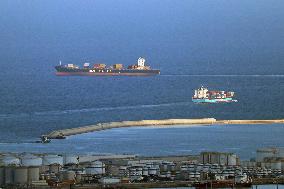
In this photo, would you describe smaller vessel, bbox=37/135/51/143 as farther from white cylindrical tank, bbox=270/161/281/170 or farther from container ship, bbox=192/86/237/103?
container ship, bbox=192/86/237/103

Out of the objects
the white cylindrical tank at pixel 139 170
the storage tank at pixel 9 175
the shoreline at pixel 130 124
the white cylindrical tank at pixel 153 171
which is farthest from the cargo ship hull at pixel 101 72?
the storage tank at pixel 9 175

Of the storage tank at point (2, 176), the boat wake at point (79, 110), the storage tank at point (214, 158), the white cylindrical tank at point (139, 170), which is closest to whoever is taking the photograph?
the storage tank at point (2, 176)

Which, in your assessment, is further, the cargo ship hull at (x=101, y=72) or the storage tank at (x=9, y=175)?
the cargo ship hull at (x=101, y=72)

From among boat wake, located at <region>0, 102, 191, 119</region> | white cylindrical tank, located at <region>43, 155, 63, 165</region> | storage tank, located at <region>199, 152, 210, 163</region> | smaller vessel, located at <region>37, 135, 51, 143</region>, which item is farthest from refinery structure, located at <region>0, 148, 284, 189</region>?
boat wake, located at <region>0, 102, 191, 119</region>

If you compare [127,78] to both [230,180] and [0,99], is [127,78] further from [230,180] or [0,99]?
[230,180]

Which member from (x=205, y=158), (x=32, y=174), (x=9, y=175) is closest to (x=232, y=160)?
(x=205, y=158)

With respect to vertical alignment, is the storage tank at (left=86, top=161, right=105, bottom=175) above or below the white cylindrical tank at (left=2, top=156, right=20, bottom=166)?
below

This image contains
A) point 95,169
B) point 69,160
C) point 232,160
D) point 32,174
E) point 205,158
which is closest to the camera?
point 32,174

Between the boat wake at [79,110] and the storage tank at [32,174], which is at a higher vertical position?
the boat wake at [79,110]

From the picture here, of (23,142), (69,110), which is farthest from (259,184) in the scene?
(69,110)

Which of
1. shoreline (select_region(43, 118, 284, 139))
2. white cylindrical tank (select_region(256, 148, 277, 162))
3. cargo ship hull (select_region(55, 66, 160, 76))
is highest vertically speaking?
cargo ship hull (select_region(55, 66, 160, 76))

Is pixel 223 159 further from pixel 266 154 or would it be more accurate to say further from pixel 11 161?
pixel 11 161

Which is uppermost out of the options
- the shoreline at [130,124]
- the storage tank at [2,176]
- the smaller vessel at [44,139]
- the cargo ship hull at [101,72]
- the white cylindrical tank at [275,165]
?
the cargo ship hull at [101,72]

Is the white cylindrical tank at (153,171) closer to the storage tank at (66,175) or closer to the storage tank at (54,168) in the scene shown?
the storage tank at (66,175)
